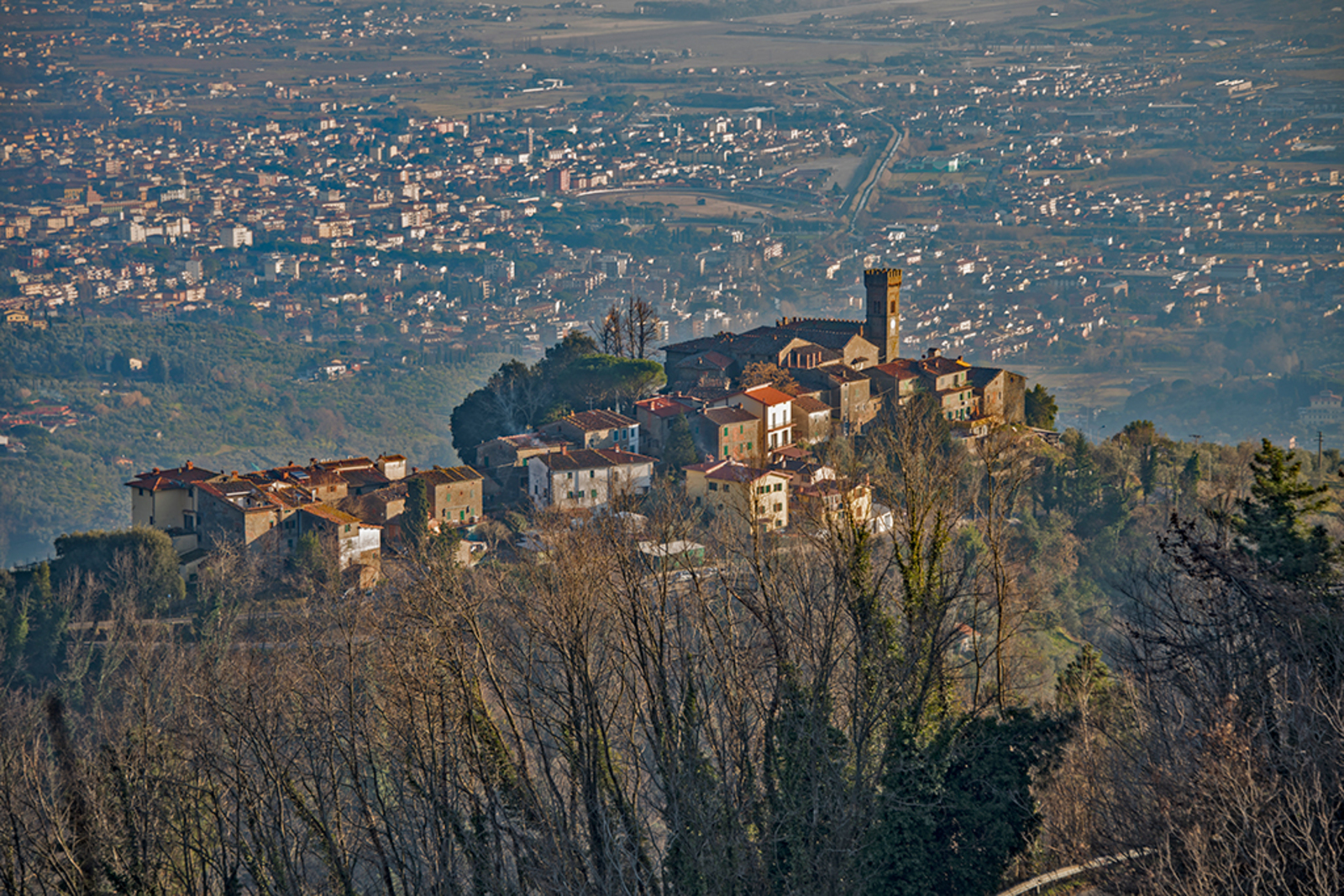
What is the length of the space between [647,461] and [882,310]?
368 inches

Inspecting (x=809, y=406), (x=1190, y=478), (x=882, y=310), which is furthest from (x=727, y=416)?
(x=1190, y=478)

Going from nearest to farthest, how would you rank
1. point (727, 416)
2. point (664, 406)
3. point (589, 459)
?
point (589, 459) < point (727, 416) < point (664, 406)

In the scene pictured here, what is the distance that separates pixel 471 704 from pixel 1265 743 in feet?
20.2

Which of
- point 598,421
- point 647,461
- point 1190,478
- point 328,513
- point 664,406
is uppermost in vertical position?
point 664,406

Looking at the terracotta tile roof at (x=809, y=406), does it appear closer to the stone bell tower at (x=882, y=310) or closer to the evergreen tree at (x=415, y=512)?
the stone bell tower at (x=882, y=310)

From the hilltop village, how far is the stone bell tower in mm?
50

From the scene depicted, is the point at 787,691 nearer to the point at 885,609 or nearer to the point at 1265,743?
the point at 885,609

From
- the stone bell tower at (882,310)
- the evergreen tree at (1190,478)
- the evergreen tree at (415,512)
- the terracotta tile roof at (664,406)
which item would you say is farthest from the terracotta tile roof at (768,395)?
the evergreen tree at (1190,478)

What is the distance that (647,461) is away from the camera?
31469 mm

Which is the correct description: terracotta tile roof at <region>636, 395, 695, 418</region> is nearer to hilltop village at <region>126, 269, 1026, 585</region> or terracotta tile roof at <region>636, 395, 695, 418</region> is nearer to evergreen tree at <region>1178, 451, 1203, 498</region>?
hilltop village at <region>126, 269, 1026, 585</region>

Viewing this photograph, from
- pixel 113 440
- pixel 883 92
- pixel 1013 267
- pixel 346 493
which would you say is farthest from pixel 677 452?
pixel 883 92

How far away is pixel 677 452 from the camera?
3167 cm

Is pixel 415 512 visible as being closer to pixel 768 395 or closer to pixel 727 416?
pixel 727 416

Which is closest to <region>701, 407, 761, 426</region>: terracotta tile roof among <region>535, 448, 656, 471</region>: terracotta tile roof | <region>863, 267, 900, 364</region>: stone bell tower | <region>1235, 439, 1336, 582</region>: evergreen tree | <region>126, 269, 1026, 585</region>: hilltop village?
<region>126, 269, 1026, 585</region>: hilltop village
